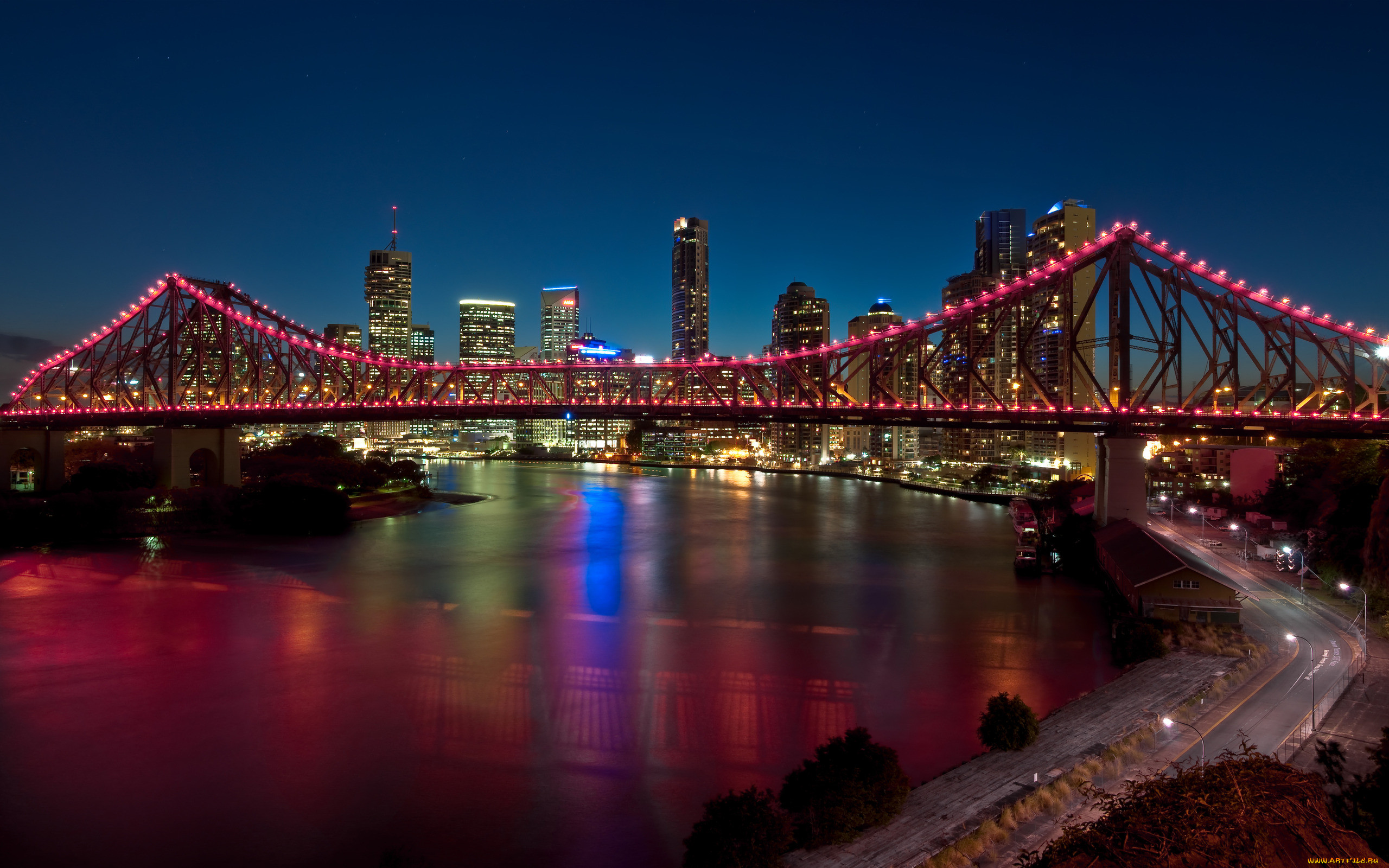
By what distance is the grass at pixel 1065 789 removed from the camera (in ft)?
27.5

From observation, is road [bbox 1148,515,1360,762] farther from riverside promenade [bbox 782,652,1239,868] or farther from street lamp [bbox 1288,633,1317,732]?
riverside promenade [bbox 782,652,1239,868]

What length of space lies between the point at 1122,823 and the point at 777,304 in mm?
165774

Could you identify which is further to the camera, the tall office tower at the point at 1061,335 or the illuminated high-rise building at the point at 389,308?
the illuminated high-rise building at the point at 389,308

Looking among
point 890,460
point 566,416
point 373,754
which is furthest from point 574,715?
point 890,460

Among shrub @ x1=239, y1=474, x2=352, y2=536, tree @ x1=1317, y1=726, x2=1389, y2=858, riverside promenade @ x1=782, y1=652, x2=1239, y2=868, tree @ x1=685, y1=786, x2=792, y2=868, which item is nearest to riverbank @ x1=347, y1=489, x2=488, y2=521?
shrub @ x1=239, y1=474, x2=352, y2=536

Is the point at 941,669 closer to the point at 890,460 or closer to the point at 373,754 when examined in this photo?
the point at 373,754

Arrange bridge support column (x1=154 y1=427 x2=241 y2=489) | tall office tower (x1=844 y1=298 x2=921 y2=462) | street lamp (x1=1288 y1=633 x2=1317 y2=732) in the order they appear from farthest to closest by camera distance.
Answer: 1. tall office tower (x1=844 y1=298 x2=921 y2=462)
2. bridge support column (x1=154 y1=427 x2=241 y2=489)
3. street lamp (x1=1288 y1=633 x2=1317 y2=732)

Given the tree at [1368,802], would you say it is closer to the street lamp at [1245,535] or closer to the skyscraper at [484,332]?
the street lamp at [1245,535]

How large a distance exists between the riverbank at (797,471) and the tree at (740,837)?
2017 inches

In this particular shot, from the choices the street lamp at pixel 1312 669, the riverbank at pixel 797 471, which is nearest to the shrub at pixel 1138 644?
the street lamp at pixel 1312 669

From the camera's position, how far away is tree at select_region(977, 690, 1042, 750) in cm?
1119

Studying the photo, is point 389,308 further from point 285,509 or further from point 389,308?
point 285,509

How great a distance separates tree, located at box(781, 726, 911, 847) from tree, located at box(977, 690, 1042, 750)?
2119mm

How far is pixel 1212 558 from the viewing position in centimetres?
2666
